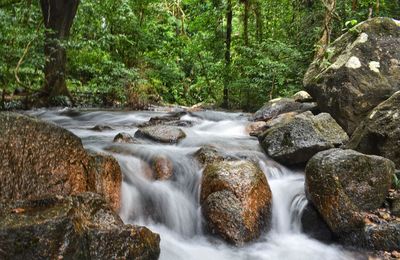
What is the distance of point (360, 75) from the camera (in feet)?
24.4

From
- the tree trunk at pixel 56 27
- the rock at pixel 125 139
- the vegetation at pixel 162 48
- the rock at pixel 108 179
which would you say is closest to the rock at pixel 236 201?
the rock at pixel 108 179

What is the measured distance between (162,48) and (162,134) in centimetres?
913

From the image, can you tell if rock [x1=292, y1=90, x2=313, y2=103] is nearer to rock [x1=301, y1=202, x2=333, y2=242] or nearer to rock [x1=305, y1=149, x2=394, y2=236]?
rock [x1=305, y1=149, x2=394, y2=236]

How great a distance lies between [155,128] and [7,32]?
3713 millimetres

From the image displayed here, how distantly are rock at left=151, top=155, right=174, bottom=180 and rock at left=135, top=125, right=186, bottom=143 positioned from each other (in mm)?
1302

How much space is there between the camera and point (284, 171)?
6527mm

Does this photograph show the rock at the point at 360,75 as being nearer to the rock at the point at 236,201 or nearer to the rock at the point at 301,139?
the rock at the point at 301,139

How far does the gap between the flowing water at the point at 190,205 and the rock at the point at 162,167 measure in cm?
9

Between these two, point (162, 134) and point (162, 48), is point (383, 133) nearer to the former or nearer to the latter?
point (162, 134)

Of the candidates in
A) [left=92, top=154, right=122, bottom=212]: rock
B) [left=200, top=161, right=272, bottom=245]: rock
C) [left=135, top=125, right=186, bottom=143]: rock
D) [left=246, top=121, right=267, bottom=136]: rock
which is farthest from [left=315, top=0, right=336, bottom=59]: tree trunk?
[left=92, top=154, right=122, bottom=212]: rock

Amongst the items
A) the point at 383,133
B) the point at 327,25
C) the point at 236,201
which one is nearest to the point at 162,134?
the point at 236,201

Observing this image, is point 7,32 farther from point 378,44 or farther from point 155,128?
point 378,44

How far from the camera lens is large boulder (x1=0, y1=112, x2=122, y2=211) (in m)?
3.87

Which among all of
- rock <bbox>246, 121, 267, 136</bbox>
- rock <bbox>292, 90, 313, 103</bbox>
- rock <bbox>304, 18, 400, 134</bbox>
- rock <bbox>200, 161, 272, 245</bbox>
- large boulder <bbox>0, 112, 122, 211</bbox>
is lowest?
rock <bbox>200, 161, 272, 245</bbox>
